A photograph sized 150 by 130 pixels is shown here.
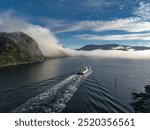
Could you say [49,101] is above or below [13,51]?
below

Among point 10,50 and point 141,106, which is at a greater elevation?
point 10,50

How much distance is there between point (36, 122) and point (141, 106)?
81.5 ft

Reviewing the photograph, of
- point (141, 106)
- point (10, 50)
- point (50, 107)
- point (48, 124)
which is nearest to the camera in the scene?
point (48, 124)

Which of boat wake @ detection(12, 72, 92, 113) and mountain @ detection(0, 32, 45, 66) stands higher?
mountain @ detection(0, 32, 45, 66)

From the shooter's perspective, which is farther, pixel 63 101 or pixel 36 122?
pixel 63 101

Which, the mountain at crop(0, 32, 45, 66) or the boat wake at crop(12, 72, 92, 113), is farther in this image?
the mountain at crop(0, 32, 45, 66)

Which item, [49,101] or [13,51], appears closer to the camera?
[49,101]

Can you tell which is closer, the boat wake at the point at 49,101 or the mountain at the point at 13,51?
the boat wake at the point at 49,101

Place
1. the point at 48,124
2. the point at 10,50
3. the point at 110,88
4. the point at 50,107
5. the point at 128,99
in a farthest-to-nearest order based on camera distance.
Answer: the point at 10,50
the point at 110,88
the point at 128,99
the point at 50,107
the point at 48,124

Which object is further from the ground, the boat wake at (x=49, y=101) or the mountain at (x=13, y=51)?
the mountain at (x=13, y=51)

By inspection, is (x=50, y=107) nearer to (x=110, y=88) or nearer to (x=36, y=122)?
(x=36, y=122)

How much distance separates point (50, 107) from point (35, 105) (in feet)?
8.79

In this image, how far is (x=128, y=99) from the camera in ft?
144

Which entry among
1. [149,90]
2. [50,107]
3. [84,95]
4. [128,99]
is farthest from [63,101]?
[149,90]
